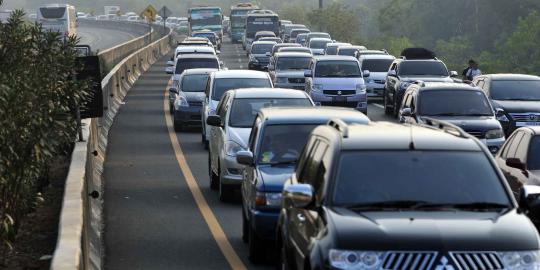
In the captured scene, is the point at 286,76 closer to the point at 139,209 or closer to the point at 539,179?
the point at 139,209

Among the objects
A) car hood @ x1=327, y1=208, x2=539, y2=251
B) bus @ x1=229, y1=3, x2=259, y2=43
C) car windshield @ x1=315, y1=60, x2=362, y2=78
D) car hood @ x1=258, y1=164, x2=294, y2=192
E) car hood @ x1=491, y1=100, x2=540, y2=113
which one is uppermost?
car hood @ x1=327, y1=208, x2=539, y2=251

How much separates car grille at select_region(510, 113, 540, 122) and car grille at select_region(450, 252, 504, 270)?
789 inches

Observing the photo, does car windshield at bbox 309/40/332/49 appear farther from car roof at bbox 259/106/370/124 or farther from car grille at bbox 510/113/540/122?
car roof at bbox 259/106/370/124

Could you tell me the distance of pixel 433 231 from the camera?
8.70 metres

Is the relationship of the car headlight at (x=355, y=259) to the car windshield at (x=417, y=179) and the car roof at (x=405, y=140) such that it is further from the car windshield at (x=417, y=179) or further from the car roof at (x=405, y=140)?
the car roof at (x=405, y=140)

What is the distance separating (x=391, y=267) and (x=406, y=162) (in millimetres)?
1386

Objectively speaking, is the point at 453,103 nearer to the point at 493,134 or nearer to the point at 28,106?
the point at 493,134

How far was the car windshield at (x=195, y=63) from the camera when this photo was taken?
137 feet

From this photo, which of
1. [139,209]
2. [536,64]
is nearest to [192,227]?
[139,209]

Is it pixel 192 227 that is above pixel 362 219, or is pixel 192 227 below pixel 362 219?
below

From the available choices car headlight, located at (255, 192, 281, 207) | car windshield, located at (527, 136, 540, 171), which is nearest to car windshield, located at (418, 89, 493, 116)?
car windshield, located at (527, 136, 540, 171)

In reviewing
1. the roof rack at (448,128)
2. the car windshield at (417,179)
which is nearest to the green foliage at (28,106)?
the car windshield at (417,179)

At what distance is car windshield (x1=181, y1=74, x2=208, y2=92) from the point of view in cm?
3384

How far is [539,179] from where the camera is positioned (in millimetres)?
15406
